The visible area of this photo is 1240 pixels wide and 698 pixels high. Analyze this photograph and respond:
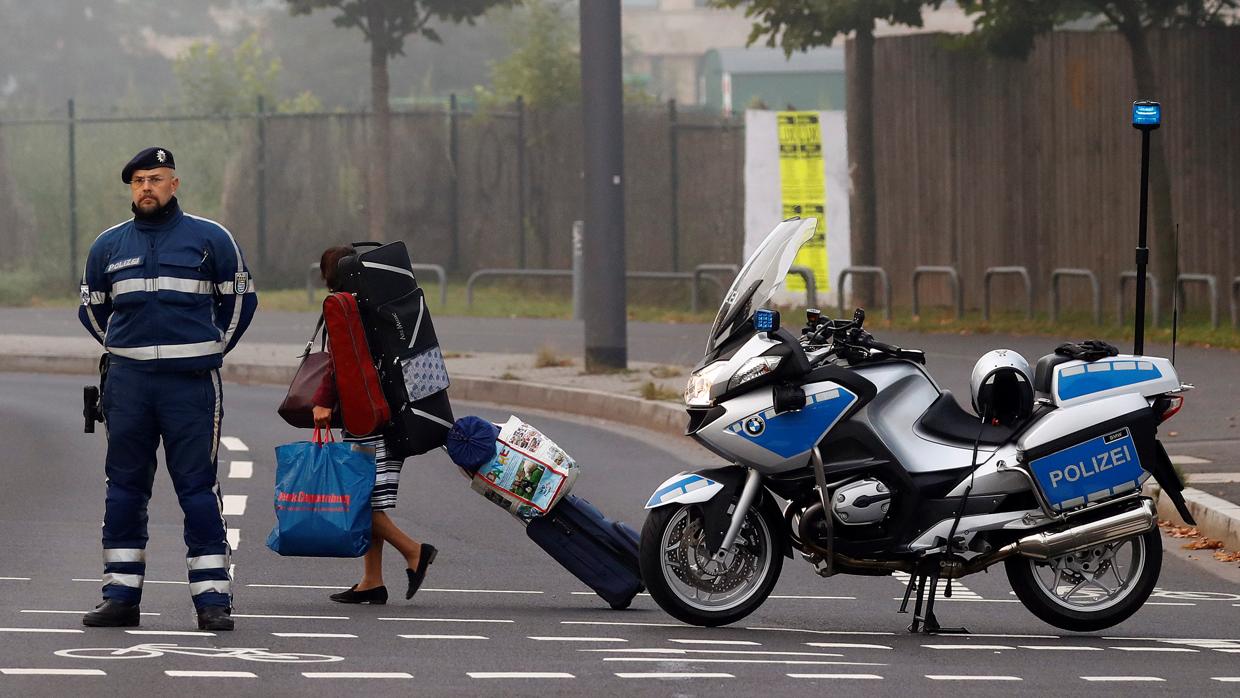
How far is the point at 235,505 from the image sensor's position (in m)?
11.5

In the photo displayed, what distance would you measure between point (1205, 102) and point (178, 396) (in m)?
16.5

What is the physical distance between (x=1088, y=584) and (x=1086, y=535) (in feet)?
1.01

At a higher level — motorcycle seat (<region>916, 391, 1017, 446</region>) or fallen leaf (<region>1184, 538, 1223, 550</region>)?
motorcycle seat (<region>916, 391, 1017, 446</region>)

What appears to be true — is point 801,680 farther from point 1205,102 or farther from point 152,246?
point 1205,102

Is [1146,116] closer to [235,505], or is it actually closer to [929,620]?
[929,620]

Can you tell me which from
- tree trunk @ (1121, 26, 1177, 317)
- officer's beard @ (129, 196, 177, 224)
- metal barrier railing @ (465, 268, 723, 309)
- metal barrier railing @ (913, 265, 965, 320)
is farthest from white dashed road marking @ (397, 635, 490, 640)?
metal barrier railing @ (465, 268, 723, 309)

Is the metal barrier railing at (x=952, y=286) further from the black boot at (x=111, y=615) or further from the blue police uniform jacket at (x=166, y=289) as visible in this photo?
the black boot at (x=111, y=615)

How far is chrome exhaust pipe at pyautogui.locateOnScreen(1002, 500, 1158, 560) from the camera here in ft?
25.5

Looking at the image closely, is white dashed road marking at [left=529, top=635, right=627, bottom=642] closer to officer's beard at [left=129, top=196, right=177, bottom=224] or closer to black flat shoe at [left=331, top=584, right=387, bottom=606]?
black flat shoe at [left=331, top=584, right=387, bottom=606]

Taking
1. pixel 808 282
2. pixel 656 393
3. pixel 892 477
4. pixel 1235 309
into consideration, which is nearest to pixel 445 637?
pixel 892 477

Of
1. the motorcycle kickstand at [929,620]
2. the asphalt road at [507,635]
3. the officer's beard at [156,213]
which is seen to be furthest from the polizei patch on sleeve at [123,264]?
the motorcycle kickstand at [929,620]

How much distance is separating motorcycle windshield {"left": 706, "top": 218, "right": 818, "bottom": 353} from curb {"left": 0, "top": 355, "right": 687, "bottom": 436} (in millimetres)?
7045

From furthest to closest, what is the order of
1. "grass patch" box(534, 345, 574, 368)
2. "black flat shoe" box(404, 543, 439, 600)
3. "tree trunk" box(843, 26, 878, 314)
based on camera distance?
"tree trunk" box(843, 26, 878, 314), "grass patch" box(534, 345, 574, 368), "black flat shoe" box(404, 543, 439, 600)

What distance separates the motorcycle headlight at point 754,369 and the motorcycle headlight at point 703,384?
83 millimetres
